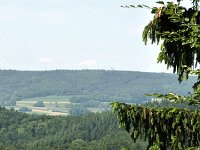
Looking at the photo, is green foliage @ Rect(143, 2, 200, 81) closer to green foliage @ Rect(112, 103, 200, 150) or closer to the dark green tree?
the dark green tree

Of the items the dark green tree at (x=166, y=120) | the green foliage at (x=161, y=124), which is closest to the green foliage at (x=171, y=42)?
the dark green tree at (x=166, y=120)

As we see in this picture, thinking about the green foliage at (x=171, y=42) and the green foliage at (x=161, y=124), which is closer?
the green foliage at (x=161, y=124)

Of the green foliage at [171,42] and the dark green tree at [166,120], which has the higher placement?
the green foliage at [171,42]

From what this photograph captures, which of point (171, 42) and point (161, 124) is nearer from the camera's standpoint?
point (161, 124)

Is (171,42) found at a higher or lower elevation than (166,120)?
higher

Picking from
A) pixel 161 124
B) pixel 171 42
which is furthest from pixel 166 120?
pixel 171 42

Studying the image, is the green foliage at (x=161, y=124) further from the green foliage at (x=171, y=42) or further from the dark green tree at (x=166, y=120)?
the green foliage at (x=171, y=42)

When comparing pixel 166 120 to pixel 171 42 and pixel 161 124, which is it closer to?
pixel 161 124

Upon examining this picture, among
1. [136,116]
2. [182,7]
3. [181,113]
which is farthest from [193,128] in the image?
[182,7]

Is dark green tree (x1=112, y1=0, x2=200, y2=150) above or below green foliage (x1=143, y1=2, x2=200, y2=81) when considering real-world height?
below

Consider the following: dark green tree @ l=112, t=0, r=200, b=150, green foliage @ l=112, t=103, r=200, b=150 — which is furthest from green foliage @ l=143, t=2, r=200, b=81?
green foliage @ l=112, t=103, r=200, b=150

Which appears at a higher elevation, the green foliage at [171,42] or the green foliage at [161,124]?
the green foliage at [171,42]

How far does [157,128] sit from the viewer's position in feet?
47.5

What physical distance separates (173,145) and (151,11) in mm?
4322
